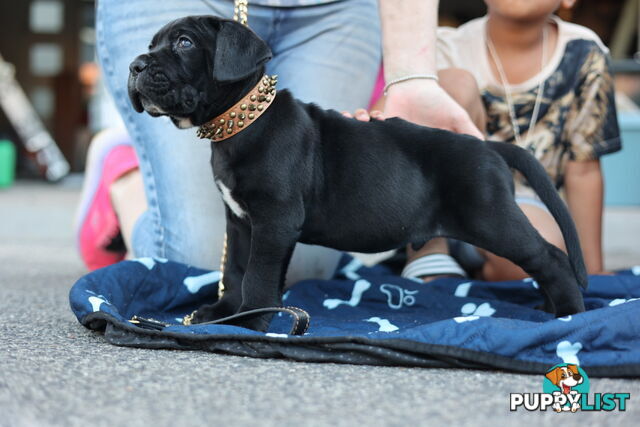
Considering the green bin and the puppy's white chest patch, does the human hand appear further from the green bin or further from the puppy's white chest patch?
the green bin

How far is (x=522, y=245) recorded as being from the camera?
4.66 ft

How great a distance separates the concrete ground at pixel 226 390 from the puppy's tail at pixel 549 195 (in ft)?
1.18

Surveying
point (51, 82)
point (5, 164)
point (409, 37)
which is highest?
point (409, 37)

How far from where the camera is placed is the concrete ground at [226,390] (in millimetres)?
947

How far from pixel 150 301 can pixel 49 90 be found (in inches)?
436

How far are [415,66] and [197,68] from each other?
1.74 feet

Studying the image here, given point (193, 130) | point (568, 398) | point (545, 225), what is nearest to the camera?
point (568, 398)

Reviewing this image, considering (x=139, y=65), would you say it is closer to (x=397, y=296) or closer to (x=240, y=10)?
(x=240, y=10)

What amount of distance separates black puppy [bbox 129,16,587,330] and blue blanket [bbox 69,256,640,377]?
134 mm

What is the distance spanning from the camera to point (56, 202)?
6188 mm

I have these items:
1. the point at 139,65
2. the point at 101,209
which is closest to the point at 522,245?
the point at 139,65

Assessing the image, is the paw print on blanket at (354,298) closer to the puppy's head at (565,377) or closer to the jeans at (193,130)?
the jeans at (193,130)

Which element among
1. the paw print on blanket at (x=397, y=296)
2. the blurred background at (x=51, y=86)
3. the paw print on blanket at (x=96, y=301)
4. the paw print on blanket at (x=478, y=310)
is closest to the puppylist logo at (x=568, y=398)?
the paw print on blanket at (x=478, y=310)

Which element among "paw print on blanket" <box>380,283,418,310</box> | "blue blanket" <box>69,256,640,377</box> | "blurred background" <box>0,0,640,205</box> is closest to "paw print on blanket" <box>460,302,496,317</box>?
"blue blanket" <box>69,256,640,377</box>
